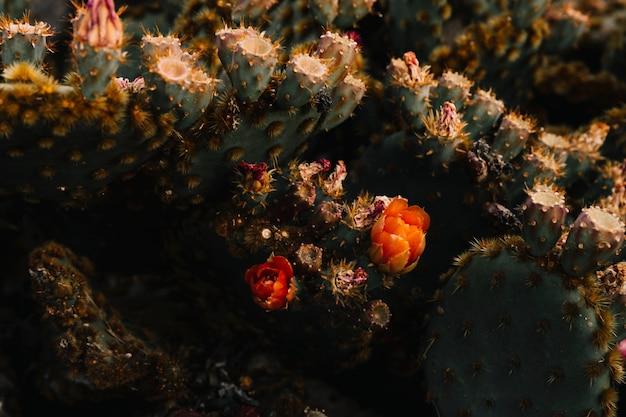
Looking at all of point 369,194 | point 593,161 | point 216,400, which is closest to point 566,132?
point 593,161

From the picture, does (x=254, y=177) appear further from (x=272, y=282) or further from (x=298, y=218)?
(x=272, y=282)

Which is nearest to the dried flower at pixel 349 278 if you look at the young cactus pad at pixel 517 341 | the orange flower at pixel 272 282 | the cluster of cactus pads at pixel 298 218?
the cluster of cactus pads at pixel 298 218

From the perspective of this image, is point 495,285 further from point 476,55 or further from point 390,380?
point 476,55

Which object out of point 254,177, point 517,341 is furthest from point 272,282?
point 517,341

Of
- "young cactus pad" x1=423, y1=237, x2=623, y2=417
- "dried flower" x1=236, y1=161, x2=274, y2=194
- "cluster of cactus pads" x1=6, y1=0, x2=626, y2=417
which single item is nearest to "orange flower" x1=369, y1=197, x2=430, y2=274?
"cluster of cactus pads" x1=6, y1=0, x2=626, y2=417

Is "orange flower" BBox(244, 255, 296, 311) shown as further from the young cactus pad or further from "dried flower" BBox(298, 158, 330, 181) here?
the young cactus pad

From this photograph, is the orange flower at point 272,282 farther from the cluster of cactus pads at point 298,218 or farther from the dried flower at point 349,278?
the dried flower at point 349,278
